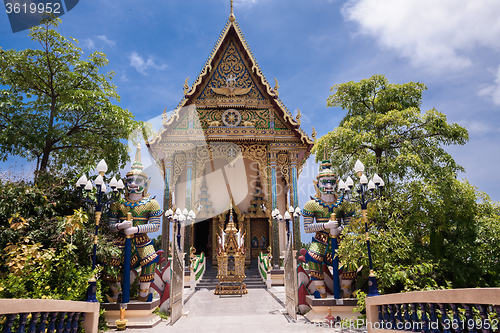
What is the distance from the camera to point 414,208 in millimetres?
6395

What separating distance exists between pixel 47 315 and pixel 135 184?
10.8 ft

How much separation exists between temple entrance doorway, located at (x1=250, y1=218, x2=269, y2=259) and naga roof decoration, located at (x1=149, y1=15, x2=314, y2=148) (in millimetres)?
5011

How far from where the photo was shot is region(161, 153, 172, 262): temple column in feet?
38.5

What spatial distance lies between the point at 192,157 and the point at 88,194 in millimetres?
6650

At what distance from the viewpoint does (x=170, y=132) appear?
504 inches

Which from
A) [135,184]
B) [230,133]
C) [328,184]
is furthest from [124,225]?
[230,133]

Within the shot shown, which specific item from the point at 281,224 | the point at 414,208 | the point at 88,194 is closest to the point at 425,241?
the point at 414,208

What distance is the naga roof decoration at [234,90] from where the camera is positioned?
12.9 metres

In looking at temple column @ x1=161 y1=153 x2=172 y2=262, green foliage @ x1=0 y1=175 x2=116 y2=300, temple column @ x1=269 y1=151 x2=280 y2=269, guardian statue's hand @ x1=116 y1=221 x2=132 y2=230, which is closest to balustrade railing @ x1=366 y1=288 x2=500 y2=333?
green foliage @ x1=0 y1=175 x2=116 y2=300

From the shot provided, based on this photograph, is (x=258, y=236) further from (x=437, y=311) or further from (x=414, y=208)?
(x=437, y=311)

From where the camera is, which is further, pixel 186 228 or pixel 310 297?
pixel 186 228

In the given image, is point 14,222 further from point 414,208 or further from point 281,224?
point 281,224

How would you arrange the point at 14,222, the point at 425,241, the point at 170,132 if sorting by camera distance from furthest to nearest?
the point at 170,132, the point at 425,241, the point at 14,222

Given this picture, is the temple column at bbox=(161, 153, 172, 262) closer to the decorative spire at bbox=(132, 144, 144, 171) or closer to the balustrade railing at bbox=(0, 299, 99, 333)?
the decorative spire at bbox=(132, 144, 144, 171)
